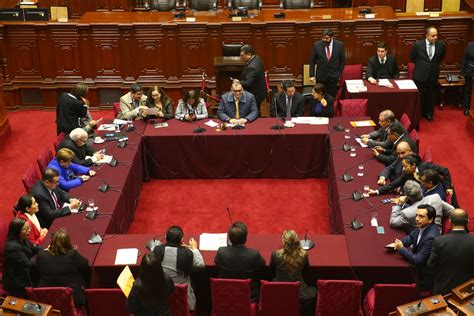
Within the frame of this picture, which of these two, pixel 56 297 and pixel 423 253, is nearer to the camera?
pixel 56 297

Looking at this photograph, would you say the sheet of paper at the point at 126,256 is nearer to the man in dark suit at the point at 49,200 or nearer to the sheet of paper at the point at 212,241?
the sheet of paper at the point at 212,241

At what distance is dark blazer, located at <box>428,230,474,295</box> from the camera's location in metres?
5.84

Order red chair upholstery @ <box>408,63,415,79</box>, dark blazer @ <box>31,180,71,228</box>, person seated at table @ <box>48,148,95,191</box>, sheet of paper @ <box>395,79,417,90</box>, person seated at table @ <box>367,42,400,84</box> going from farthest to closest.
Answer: red chair upholstery @ <box>408,63,415,79</box>, person seated at table @ <box>367,42,400,84</box>, sheet of paper @ <box>395,79,417,90</box>, person seated at table @ <box>48,148,95,191</box>, dark blazer @ <box>31,180,71,228</box>

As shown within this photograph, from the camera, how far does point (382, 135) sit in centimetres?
876

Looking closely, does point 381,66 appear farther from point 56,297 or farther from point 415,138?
point 56,297

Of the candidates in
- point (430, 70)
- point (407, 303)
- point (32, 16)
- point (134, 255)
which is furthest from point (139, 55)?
point (407, 303)

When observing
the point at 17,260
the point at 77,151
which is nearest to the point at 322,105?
the point at 77,151

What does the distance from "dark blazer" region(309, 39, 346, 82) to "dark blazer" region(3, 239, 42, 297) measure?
19.2ft

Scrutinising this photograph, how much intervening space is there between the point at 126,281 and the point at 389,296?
2235 millimetres

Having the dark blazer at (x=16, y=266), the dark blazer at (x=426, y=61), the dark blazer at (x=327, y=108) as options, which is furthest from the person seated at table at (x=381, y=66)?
the dark blazer at (x=16, y=266)

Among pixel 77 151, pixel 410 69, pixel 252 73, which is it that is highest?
pixel 252 73

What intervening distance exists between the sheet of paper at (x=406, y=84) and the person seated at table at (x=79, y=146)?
4.71 metres

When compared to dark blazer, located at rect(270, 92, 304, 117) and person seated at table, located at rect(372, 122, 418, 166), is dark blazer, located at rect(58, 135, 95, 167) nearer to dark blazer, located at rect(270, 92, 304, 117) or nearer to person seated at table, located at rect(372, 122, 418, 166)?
dark blazer, located at rect(270, 92, 304, 117)

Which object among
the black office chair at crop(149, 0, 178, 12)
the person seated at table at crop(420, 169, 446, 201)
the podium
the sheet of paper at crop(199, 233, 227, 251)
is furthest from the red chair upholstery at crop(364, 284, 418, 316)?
the black office chair at crop(149, 0, 178, 12)
